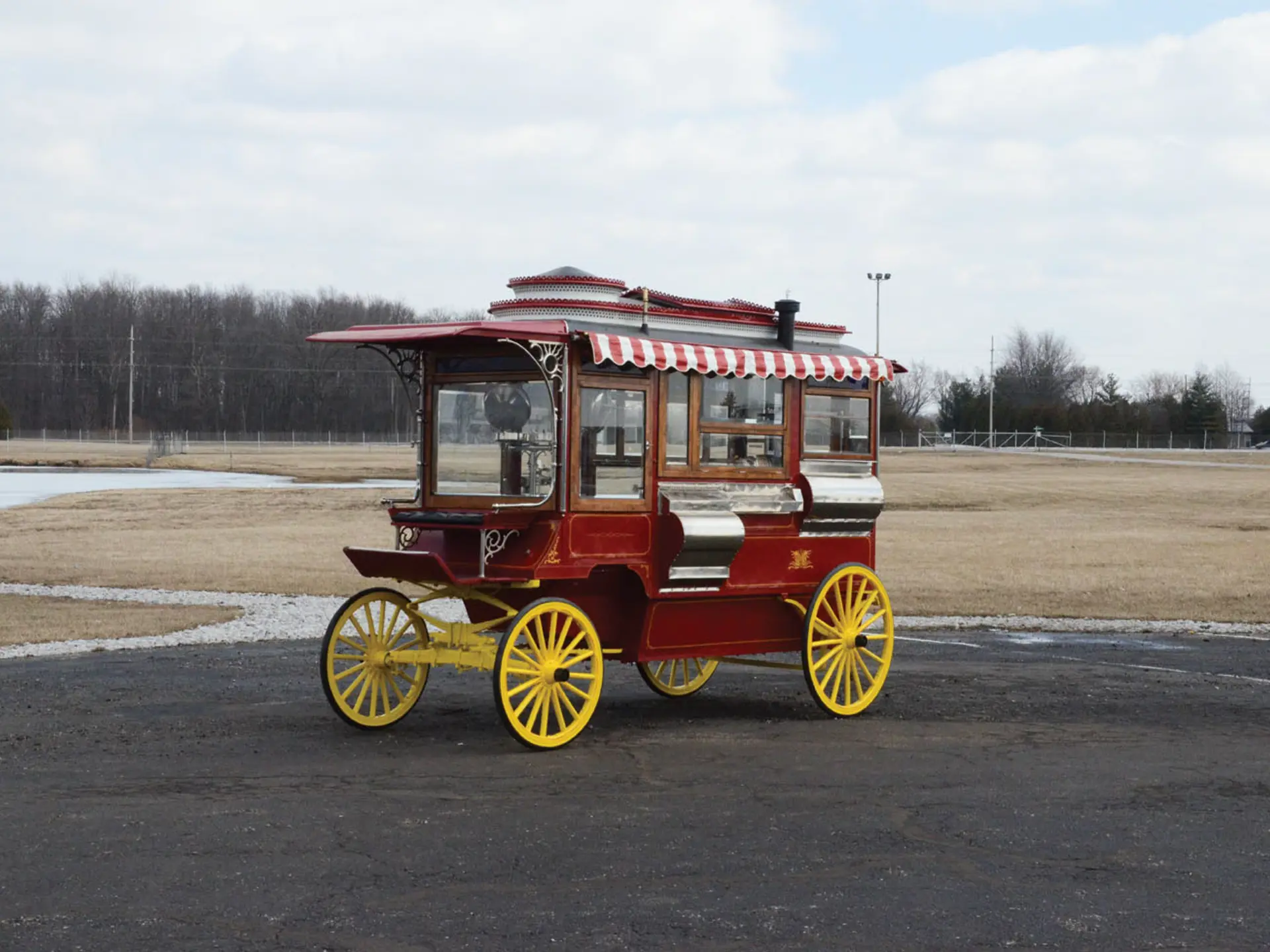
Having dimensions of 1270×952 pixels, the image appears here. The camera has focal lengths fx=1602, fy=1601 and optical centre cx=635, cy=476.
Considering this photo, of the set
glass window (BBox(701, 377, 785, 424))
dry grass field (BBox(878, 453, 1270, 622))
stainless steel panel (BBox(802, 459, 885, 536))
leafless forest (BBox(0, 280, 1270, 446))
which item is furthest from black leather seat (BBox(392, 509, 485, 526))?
leafless forest (BBox(0, 280, 1270, 446))

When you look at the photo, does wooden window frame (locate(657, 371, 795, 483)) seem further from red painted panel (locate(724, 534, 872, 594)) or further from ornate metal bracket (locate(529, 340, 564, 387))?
ornate metal bracket (locate(529, 340, 564, 387))

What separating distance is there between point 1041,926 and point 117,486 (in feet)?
162

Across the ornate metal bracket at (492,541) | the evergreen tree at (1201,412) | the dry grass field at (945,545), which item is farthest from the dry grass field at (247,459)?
the evergreen tree at (1201,412)

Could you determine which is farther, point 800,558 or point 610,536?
point 800,558

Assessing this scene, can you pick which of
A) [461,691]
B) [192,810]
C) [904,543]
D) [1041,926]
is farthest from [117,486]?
[1041,926]

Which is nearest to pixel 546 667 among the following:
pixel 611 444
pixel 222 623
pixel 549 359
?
pixel 611 444

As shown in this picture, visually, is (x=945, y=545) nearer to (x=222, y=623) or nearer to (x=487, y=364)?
(x=222, y=623)

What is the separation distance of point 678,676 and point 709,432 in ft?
8.36

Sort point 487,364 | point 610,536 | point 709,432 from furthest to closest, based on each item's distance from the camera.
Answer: point 709,432 < point 487,364 < point 610,536

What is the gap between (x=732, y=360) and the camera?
1157 centimetres

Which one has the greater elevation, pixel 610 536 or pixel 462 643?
pixel 610 536

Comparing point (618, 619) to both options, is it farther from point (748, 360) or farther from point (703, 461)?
point (748, 360)

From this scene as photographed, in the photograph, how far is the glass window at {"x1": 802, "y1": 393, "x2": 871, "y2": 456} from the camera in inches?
498

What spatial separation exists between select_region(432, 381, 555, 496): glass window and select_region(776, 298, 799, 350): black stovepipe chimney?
216 cm
